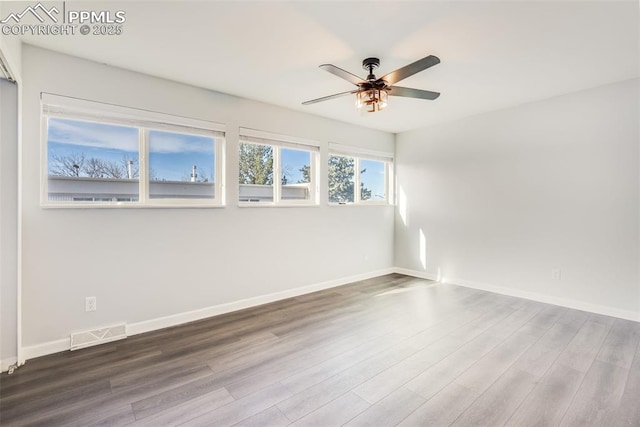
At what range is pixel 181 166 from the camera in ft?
10.7

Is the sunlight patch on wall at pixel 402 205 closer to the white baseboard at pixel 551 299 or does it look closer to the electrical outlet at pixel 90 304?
the white baseboard at pixel 551 299

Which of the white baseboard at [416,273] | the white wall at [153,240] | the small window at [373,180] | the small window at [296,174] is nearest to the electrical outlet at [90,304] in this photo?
the white wall at [153,240]

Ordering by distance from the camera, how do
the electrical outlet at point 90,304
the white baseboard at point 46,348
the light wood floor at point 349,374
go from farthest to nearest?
1. the electrical outlet at point 90,304
2. the white baseboard at point 46,348
3. the light wood floor at point 349,374

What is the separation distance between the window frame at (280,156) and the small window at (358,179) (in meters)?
0.30

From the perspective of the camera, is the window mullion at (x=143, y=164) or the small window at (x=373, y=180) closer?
the window mullion at (x=143, y=164)

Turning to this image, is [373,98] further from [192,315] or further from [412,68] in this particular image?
[192,315]

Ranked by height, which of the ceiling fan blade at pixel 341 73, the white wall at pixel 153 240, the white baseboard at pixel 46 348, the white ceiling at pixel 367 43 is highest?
the white ceiling at pixel 367 43

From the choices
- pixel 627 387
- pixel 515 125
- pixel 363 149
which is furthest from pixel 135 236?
pixel 515 125

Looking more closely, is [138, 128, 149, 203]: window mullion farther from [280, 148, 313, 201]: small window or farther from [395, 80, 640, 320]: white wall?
[395, 80, 640, 320]: white wall

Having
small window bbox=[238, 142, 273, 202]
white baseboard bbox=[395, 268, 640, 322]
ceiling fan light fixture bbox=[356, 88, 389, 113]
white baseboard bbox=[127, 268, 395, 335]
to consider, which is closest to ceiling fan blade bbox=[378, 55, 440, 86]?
ceiling fan light fixture bbox=[356, 88, 389, 113]

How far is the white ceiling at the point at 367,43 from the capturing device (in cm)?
201

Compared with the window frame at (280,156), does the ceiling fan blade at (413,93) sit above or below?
above

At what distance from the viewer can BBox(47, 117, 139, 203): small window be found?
8.61 ft

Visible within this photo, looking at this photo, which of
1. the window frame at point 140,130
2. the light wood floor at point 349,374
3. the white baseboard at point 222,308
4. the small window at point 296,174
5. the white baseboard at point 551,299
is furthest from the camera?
the small window at point 296,174
